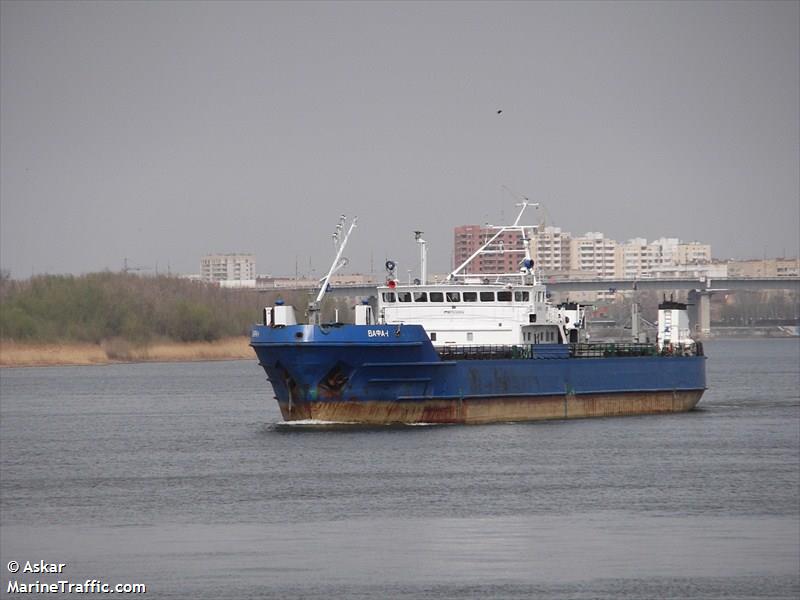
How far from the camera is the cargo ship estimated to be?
48.7 meters

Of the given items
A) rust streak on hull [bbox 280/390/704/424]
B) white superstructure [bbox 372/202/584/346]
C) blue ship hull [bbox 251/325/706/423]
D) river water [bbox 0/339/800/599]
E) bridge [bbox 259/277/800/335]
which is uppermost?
bridge [bbox 259/277/800/335]

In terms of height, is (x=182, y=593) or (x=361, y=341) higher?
(x=361, y=341)

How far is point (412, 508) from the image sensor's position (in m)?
34.4

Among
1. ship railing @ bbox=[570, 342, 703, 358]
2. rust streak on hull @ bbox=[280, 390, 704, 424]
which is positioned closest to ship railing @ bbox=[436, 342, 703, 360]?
ship railing @ bbox=[570, 342, 703, 358]

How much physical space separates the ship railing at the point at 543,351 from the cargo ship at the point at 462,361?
0.05 metres

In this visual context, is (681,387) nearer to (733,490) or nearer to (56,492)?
(733,490)

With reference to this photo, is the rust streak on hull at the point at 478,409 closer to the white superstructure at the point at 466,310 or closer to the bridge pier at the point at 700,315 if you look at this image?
the white superstructure at the point at 466,310

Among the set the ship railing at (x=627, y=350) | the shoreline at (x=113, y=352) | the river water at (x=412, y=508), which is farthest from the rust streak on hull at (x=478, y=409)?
the shoreline at (x=113, y=352)

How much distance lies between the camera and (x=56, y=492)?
37.7 m

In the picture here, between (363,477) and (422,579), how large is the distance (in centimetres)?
1226

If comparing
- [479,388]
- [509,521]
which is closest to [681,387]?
[479,388]

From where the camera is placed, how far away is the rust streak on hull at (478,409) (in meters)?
49.5

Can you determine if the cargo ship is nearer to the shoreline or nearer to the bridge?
the shoreline

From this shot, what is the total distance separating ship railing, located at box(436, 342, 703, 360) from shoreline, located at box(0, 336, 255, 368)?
60645 mm
